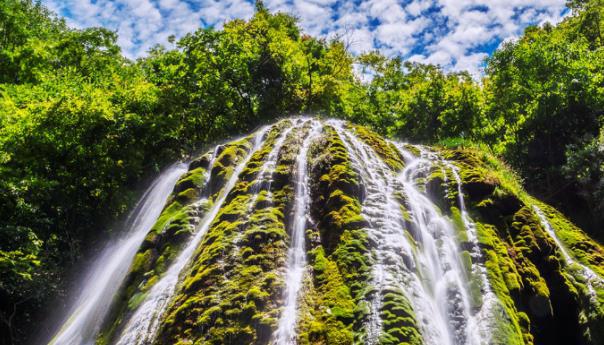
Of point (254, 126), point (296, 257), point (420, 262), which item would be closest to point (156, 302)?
point (296, 257)

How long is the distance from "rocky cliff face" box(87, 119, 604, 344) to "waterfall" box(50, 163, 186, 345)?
0.63m

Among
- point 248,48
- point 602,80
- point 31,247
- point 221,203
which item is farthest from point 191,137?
point 602,80

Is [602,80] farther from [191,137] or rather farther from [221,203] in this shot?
[191,137]

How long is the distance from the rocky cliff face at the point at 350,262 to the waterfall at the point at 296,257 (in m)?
0.03

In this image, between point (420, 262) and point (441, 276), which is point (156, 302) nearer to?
point (420, 262)

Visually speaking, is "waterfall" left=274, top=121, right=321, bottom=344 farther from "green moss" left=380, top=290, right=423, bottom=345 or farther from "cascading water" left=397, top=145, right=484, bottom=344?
→ "cascading water" left=397, top=145, right=484, bottom=344

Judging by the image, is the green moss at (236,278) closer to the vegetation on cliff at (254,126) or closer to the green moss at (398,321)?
the vegetation on cliff at (254,126)

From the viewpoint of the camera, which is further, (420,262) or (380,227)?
(380,227)

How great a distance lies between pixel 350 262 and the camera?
294 inches

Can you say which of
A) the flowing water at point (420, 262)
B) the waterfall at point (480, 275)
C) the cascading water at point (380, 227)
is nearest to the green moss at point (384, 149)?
the cascading water at point (380, 227)

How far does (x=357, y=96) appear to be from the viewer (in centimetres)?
2998

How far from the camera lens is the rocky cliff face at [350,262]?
6504 mm

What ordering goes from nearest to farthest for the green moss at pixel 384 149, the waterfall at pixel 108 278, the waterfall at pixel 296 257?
the waterfall at pixel 296 257, the waterfall at pixel 108 278, the green moss at pixel 384 149

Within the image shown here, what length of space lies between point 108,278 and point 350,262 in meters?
6.16
